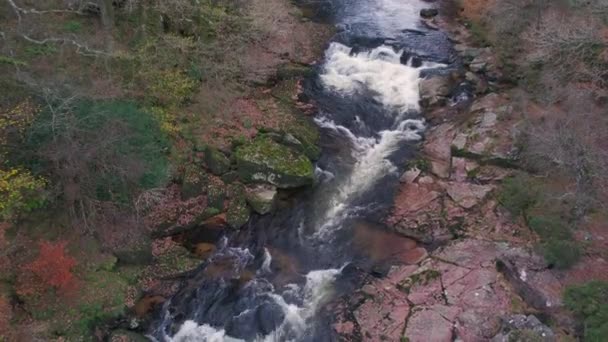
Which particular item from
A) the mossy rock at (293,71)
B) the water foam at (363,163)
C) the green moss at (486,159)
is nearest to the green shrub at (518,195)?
the green moss at (486,159)

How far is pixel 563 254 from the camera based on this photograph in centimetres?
1385

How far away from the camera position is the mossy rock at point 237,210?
16688 mm

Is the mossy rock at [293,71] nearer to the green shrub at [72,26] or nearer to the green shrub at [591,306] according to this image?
the green shrub at [72,26]

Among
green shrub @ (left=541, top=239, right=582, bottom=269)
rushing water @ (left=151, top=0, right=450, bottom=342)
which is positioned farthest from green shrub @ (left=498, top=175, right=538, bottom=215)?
rushing water @ (left=151, top=0, right=450, bottom=342)

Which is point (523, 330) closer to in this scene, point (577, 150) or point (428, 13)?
point (577, 150)

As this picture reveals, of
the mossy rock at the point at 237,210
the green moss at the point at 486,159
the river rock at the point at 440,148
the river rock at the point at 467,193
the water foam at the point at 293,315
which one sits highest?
the green moss at the point at 486,159

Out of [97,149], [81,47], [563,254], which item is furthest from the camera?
[81,47]

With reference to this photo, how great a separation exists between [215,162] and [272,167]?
201cm

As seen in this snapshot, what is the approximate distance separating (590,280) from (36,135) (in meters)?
15.4

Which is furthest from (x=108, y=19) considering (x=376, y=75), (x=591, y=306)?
(x=591, y=306)

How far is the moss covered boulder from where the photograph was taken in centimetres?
1753

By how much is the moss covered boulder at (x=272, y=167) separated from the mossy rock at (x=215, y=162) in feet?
1.54

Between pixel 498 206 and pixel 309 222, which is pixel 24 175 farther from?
pixel 498 206

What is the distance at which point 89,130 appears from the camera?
1354cm
